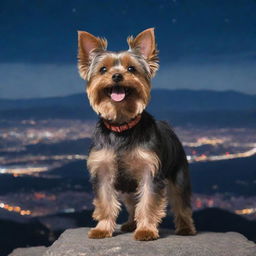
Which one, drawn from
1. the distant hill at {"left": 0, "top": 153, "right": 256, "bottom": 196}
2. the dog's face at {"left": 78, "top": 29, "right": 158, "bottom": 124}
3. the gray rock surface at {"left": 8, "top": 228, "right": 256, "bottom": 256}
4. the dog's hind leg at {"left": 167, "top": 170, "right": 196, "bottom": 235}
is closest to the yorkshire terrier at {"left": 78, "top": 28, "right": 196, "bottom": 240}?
the dog's face at {"left": 78, "top": 29, "right": 158, "bottom": 124}

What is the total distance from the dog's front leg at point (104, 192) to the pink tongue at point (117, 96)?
33.6 inches

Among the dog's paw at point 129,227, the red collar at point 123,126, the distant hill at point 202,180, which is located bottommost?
the distant hill at point 202,180

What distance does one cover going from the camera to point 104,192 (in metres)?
8.41

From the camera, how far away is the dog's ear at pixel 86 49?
26.9ft

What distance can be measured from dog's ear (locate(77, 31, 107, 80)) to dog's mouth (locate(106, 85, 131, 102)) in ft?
1.63

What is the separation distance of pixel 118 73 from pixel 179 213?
2899 millimetres

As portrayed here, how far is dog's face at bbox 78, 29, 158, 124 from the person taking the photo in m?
7.82

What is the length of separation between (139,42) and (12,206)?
12492 mm

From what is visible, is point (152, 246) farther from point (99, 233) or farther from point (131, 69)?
point (131, 69)

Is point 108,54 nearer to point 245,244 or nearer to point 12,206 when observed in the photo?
point 245,244

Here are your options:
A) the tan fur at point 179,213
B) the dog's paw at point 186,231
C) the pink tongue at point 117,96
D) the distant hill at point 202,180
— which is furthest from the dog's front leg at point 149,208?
the distant hill at point 202,180

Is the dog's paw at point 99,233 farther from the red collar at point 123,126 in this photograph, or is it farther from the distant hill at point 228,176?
the distant hill at point 228,176

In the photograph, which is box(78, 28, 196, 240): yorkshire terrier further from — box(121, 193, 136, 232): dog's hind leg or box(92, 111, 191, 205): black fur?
box(121, 193, 136, 232): dog's hind leg

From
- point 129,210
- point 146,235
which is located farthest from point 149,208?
point 129,210
